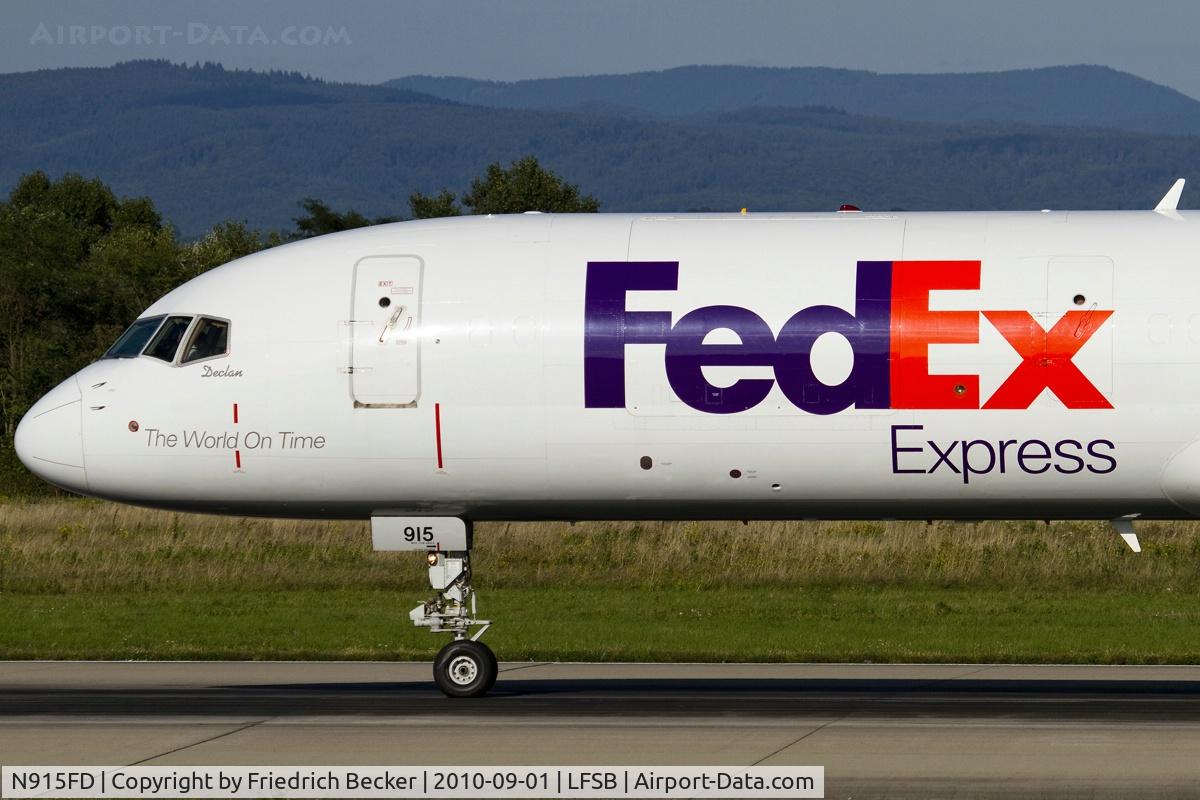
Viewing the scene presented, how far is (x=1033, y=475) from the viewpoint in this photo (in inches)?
797

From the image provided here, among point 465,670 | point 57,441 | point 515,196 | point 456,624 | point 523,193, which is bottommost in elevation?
point 465,670

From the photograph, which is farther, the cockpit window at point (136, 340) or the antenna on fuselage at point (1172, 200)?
the cockpit window at point (136, 340)

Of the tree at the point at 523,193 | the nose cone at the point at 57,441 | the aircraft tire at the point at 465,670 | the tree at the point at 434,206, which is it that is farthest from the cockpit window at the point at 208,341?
the tree at the point at 434,206

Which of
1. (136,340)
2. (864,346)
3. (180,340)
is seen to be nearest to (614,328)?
(864,346)

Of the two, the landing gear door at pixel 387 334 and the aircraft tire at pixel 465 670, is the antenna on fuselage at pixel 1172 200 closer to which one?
the landing gear door at pixel 387 334

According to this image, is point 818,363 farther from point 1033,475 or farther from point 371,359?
point 371,359

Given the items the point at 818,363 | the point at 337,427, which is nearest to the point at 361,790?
the point at 337,427

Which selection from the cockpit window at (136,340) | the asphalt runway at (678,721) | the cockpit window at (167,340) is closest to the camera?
the asphalt runway at (678,721)

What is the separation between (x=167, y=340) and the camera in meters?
21.8

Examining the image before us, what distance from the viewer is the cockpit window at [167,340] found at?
2175 centimetres

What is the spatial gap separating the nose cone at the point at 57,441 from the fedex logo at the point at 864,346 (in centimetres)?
596

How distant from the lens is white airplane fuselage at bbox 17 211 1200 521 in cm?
2011

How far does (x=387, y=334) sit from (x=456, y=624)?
3.56m
